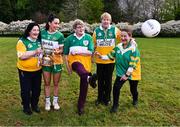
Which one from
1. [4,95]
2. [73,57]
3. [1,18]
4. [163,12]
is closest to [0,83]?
[4,95]

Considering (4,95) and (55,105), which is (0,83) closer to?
(4,95)

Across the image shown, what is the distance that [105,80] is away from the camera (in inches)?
288

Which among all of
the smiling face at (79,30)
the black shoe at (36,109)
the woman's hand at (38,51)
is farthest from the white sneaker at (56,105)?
the smiling face at (79,30)

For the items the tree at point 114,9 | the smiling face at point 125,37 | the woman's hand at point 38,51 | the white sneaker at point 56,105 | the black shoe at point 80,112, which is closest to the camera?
the woman's hand at point 38,51

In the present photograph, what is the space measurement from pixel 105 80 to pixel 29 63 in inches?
62.7

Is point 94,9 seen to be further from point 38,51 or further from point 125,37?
point 38,51

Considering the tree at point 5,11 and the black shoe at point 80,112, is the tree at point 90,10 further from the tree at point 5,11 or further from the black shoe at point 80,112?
the black shoe at point 80,112

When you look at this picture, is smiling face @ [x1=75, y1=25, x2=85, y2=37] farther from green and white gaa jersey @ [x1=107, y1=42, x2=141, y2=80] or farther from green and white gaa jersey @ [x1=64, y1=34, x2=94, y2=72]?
green and white gaa jersey @ [x1=107, y1=42, x2=141, y2=80]

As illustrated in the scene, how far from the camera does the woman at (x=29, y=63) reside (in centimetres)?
648

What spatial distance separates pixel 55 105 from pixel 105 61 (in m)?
1.28

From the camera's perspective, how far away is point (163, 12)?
3925cm

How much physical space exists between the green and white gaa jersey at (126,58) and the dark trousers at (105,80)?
0.28 m

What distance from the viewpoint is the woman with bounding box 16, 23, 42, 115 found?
6480mm

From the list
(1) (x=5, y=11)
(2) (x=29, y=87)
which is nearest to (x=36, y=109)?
(2) (x=29, y=87)
